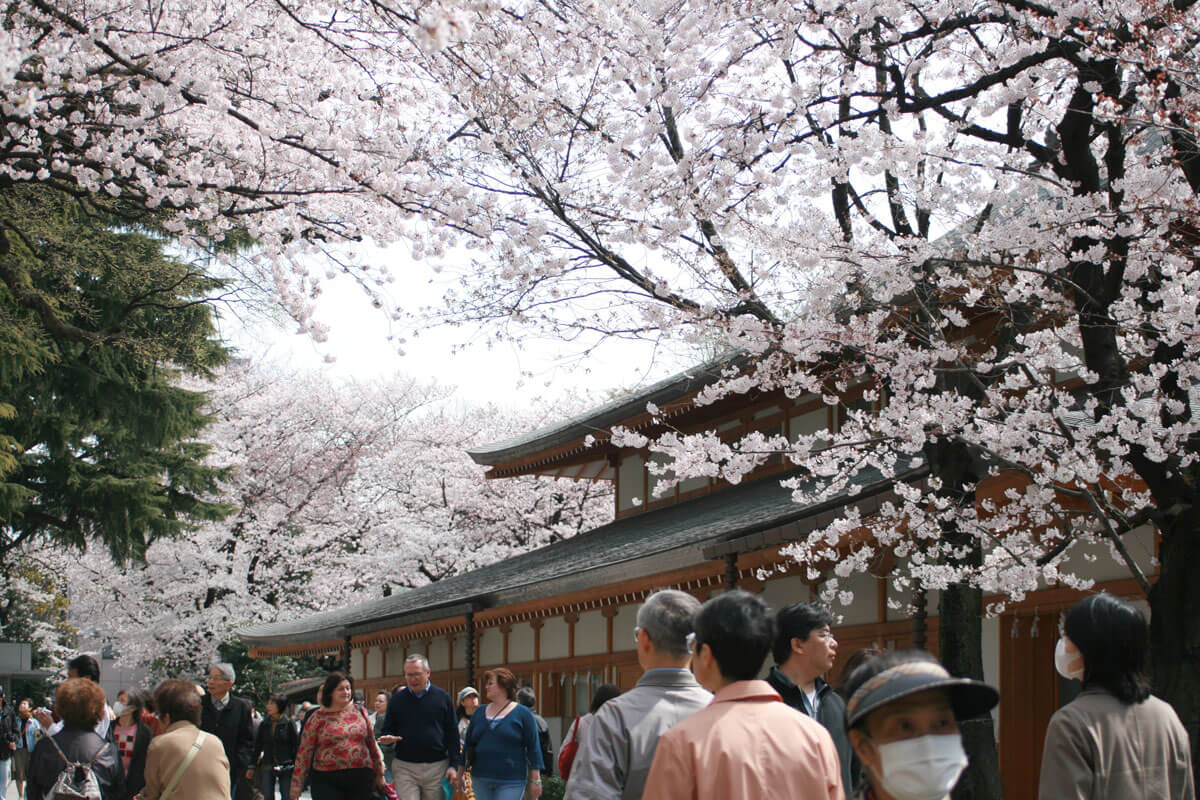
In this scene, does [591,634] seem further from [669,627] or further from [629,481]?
[669,627]

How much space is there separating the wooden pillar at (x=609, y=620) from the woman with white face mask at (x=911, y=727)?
499 inches

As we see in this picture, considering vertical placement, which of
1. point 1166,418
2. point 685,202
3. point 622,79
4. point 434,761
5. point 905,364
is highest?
point 622,79

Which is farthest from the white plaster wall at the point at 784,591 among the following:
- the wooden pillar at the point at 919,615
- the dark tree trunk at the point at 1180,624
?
the dark tree trunk at the point at 1180,624

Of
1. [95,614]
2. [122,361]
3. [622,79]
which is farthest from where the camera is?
[95,614]

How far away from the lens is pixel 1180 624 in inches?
232

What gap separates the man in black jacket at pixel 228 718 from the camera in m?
9.06

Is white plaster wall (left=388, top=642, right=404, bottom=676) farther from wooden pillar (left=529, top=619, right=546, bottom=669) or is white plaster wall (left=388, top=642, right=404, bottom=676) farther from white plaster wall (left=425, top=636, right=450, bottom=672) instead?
wooden pillar (left=529, top=619, right=546, bottom=669)

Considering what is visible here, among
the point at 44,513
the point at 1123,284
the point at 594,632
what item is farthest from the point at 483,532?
the point at 1123,284

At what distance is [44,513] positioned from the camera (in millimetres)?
20875

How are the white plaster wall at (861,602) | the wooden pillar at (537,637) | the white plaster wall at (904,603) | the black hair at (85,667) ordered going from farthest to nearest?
the wooden pillar at (537,637) → the white plaster wall at (861,602) → the white plaster wall at (904,603) → the black hair at (85,667)

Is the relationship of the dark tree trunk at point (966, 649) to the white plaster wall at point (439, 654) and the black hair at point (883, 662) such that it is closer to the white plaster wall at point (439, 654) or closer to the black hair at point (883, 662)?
the black hair at point (883, 662)

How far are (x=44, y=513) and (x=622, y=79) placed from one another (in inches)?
656

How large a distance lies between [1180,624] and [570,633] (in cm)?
1108

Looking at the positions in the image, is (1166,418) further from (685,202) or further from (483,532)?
(483,532)
